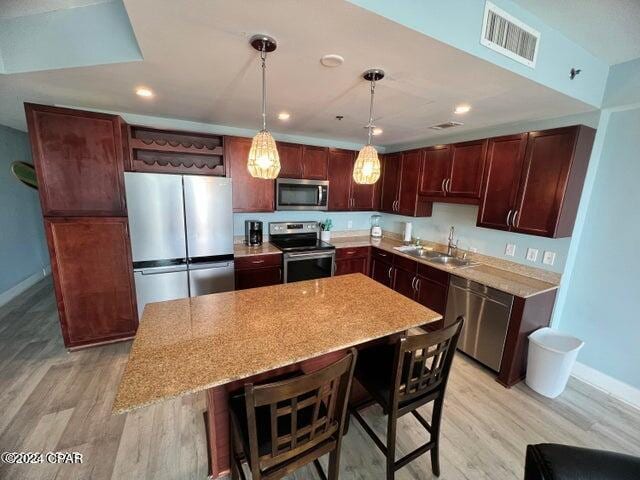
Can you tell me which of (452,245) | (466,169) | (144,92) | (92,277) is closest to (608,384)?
(452,245)

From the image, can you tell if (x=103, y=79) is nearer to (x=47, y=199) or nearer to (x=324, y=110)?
→ (x=47, y=199)

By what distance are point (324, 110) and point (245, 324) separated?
203 centimetres

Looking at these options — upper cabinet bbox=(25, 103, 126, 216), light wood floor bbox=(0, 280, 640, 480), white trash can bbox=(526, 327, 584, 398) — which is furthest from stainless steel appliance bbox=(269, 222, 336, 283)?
white trash can bbox=(526, 327, 584, 398)

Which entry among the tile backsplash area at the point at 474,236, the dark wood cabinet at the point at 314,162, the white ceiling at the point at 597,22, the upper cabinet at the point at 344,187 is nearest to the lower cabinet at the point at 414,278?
the tile backsplash area at the point at 474,236

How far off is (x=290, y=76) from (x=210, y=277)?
83.5 inches

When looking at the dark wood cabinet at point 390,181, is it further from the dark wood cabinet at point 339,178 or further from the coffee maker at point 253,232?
the coffee maker at point 253,232

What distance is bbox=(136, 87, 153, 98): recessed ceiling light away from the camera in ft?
6.78

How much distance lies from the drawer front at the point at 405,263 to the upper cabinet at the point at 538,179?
93cm

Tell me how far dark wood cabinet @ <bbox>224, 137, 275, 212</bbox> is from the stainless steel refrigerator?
0.43 metres

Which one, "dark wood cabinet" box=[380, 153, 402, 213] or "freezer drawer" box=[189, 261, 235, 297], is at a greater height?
"dark wood cabinet" box=[380, 153, 402, 213]

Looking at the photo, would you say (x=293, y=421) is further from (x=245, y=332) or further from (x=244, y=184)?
(x=244, y=184)

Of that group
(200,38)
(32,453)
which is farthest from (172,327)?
(200,38)

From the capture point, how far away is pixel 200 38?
4.30 feet

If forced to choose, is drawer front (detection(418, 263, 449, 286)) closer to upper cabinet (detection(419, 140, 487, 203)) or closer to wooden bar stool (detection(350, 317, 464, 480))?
upper cabinet (detection(419, 140, 487, 203))
